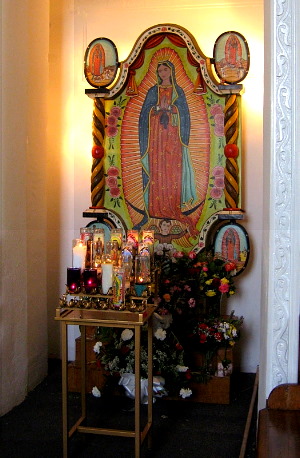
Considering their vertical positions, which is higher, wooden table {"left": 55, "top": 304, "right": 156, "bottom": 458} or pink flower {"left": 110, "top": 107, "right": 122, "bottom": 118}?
pink flower {"left": 110, "top": 107, "right": 122, "bottom": 118}

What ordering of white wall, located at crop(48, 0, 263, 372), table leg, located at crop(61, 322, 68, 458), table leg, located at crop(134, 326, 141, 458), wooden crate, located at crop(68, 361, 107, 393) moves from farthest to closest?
white wall, located at crop(48, 0, 263, 372), wooden crate, located at crop(68, 361, 107, 393), table leg, located at crop(61, 322, 68, 458), table leg, located at crop(134, 326, 141, 458)

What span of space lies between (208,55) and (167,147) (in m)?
0.86

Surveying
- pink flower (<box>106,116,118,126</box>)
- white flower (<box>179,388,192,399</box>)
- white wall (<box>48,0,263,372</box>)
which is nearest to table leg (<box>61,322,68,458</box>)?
white flower (<box>179,388,192,399</box>)

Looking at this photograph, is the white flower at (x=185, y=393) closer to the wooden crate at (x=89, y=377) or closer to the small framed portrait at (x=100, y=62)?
the wooden crate at (x=89, y=377)

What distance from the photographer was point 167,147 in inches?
202

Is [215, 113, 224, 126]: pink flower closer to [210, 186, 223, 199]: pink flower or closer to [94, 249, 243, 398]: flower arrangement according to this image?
[210, 186, 223, 199]: pink flower

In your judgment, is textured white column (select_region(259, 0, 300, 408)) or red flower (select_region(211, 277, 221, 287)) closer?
textured white column (select_region(259, 0, 300, 408))

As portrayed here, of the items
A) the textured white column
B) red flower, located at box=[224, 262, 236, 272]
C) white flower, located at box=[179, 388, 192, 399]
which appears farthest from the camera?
red flower, located at box=[224, 262, 236, 272]

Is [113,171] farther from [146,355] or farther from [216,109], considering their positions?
[146,355]

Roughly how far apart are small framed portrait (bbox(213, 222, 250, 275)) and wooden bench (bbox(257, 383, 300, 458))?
7.16 feet

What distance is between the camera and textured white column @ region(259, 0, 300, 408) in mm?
2850

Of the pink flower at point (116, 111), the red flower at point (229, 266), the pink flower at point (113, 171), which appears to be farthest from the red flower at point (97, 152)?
the red flower at point (229, 266)

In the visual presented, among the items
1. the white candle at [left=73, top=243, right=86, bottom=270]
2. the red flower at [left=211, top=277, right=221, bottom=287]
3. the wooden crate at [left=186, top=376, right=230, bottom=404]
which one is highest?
the white candle at [left=73, top=243, right=86, bottom=270]

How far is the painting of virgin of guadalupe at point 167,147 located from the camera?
505cm
